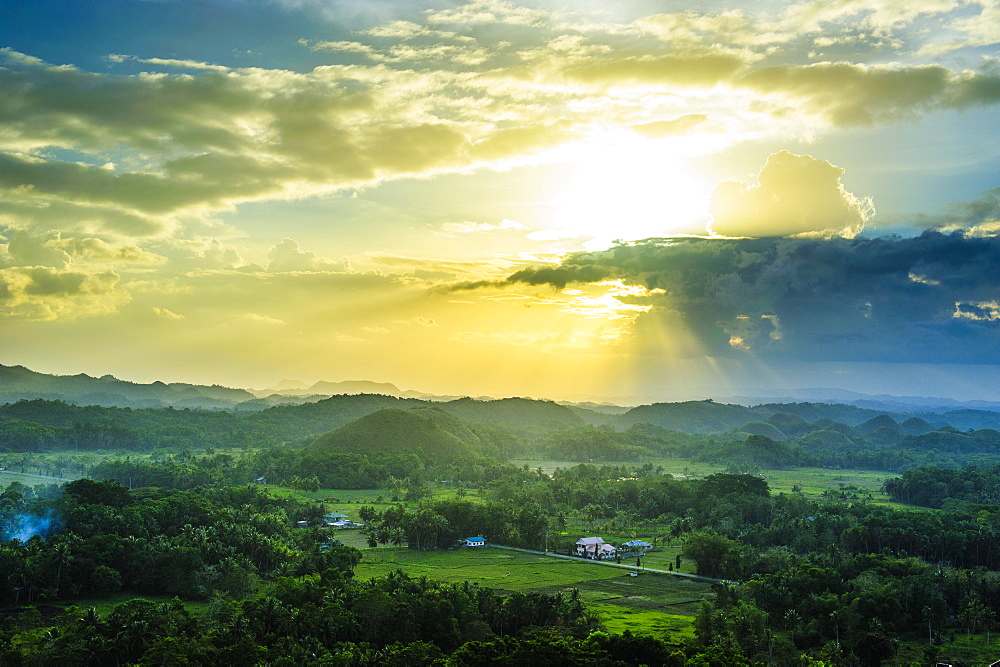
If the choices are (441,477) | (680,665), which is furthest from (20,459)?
(680,665)

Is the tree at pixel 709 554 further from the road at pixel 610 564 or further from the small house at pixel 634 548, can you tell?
the small house at pixel 634 548

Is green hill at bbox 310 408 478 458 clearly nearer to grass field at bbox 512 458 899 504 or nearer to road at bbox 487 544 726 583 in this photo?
grass field at bbox 512 458 899 504

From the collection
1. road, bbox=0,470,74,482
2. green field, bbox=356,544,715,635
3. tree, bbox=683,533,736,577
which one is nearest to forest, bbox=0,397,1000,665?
tree, bbox=683,533,736,577

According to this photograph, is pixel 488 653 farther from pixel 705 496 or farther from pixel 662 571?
pixel 705 496

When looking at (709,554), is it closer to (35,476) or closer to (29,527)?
(29,527)

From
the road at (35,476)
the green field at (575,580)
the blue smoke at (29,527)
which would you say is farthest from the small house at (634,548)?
the road at (35,476)

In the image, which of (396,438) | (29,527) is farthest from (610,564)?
(396,438)
